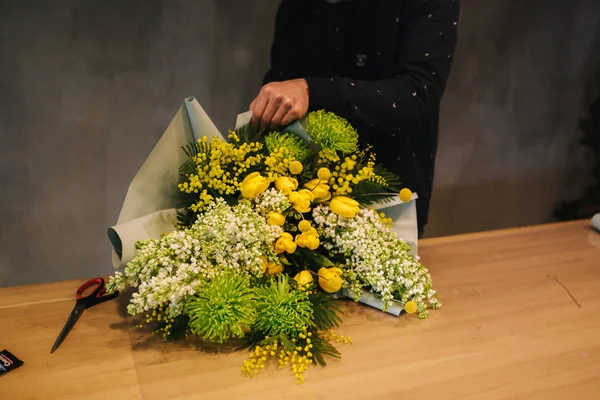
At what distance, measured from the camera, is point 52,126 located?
6.33 ft

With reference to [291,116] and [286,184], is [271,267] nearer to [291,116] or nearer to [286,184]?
[286,184]

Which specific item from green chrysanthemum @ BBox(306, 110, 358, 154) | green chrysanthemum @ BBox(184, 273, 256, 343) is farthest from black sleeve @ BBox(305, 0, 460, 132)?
green chrysanthemum @ BBox(184, 273, 256, 343)

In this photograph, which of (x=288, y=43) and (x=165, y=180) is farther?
(x=288, y=43)

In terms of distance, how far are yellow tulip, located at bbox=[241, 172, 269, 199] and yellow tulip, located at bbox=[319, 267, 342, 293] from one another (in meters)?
0.18

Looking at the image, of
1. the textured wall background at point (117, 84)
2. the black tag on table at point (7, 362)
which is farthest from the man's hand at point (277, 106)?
the textured wall background at point (117, 84)

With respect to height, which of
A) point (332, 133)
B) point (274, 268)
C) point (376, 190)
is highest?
point (332, 133)

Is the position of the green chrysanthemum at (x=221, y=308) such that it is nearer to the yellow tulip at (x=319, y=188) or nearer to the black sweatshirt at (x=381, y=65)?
the yellow tulip at (x=319, y=188)

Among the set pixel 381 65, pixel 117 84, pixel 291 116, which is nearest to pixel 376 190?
pixel 291 116

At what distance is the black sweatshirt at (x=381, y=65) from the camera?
48.8 inches

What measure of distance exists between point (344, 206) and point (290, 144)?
0.15m

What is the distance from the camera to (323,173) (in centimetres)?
101

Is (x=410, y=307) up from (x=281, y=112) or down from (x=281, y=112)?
down

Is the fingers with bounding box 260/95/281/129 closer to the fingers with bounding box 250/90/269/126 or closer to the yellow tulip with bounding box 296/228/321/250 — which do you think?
the fingers with bounding box 250/90/269/126

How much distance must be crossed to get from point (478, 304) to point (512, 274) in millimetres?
165
